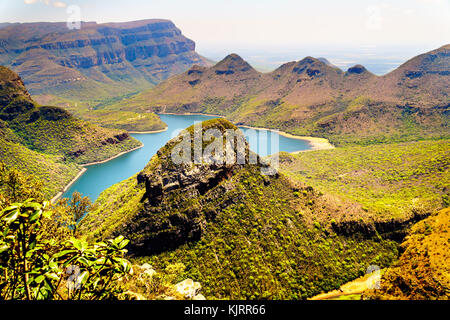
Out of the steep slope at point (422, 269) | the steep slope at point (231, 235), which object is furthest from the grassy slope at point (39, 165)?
the steep slope at point (422, 269)

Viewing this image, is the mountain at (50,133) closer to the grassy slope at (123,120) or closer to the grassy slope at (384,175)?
the grassy slope at (123,120)

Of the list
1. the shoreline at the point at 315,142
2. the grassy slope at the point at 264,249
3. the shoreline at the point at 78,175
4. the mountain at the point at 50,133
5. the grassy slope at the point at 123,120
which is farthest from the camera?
the grassy slope at the point at 123,120

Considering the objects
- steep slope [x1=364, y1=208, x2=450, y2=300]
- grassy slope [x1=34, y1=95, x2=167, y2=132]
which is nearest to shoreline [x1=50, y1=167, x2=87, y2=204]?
grassy slope [x1=34, y1=95, x2=167, y2=132]

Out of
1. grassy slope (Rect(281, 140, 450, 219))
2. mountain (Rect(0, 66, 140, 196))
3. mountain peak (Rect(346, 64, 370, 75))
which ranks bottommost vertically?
grassy slope (Rect(281, 140, 450, 219))

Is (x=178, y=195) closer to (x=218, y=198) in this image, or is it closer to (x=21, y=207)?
(x=218, y=198)

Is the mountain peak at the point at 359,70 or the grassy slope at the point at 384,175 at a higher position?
the mountain peak at the point at 359,70

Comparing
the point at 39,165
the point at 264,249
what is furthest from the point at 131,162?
the point at 264,249

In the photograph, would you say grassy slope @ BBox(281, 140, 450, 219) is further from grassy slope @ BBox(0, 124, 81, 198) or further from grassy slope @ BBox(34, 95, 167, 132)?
grassy slope @ BBox(34, 95, 167, 132)
